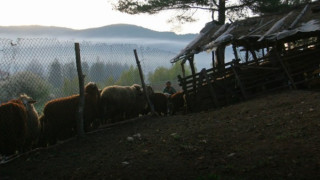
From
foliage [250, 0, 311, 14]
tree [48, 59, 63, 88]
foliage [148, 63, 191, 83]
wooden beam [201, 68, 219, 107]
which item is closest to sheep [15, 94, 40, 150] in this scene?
tree [48, 59, 63, 88]

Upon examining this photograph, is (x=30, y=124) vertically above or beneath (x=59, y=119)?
above

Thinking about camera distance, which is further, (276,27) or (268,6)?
(268,6)

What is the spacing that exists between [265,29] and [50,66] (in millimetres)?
7834

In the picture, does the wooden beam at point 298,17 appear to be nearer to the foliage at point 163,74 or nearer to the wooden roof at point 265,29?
the wooden roof at point 265,29

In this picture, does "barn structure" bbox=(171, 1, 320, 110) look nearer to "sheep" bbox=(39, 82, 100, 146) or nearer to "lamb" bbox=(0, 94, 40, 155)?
"sheep" bbox=(39, 82, 100, 146)

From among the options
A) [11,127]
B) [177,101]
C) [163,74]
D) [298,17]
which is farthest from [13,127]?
[163,74]

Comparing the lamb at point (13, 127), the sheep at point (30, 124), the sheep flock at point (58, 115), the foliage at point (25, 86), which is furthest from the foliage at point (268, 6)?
the lamb at point (13, 127)

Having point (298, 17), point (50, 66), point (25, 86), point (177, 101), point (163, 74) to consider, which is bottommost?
point (177, 101)

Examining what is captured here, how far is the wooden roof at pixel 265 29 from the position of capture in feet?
39.5

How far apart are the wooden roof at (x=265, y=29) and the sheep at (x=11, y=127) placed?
8.00 metres

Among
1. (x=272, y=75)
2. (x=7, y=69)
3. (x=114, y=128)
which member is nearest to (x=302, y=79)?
(x=272, y=75)

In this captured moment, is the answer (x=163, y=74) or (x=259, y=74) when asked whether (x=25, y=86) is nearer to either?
(x=259, y=74)

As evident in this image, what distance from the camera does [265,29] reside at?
1372cm

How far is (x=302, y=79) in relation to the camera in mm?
13891
